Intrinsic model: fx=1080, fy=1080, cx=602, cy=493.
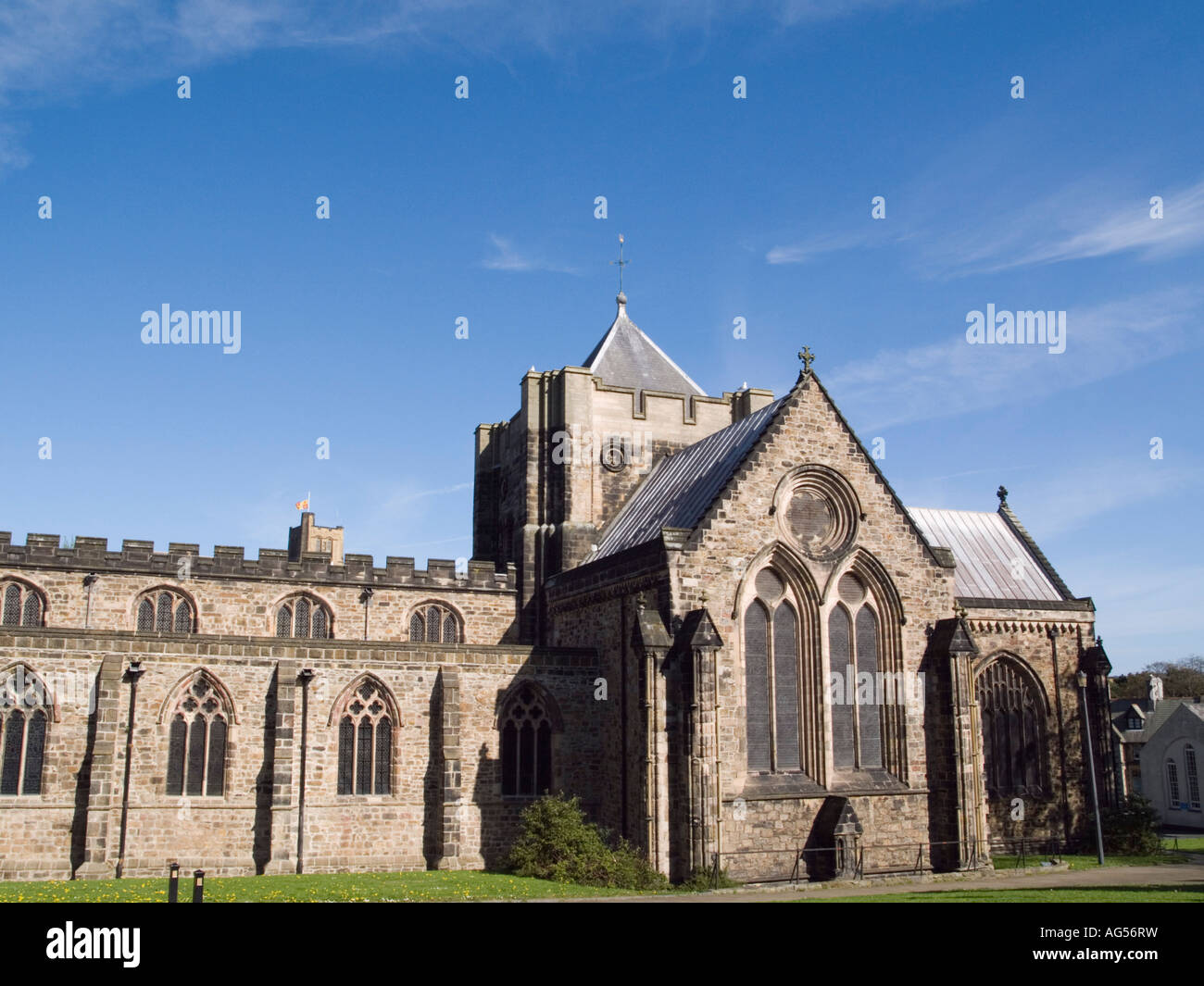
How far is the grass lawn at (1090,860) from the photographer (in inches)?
1153

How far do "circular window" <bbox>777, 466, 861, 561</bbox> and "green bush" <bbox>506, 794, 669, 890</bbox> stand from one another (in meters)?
8.89

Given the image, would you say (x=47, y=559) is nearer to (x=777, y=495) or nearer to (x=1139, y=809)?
(x=777, y=495)

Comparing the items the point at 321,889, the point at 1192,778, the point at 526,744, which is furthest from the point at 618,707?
the point at 1192,778

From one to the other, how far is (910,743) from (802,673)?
3.54 m

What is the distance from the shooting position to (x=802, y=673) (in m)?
27.7

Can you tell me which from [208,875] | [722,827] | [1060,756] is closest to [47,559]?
[208,875]

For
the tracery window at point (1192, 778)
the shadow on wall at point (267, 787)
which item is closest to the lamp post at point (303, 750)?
the shadow on wall at point (267, 787)

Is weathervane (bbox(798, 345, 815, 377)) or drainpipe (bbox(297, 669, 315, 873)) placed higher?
weathervane (bbox(798, 345, 815, 377))

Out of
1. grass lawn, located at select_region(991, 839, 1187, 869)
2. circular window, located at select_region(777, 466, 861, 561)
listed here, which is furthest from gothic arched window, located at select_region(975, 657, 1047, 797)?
circular window, located at select_region(777, 466, 861, 561)

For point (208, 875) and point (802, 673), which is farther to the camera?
point (802, 673)

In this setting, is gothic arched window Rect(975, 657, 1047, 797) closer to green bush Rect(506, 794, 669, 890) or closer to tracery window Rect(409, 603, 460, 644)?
green bush Rect(506, 794, 669, 890)

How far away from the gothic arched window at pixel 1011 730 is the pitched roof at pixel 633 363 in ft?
44.5

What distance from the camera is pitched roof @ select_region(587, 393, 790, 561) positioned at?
28609 millimetres
